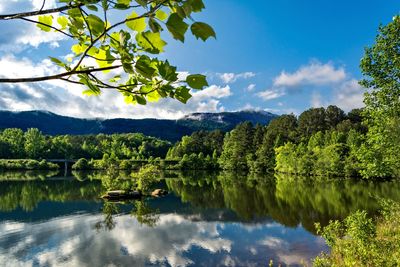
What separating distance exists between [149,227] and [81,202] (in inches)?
548

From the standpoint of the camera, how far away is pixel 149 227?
25281 mm

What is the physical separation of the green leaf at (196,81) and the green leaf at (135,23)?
0.96 feet

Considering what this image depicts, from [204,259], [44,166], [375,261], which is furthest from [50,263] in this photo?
[44,166]

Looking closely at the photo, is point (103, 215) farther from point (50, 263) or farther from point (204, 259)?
point (204, 259)

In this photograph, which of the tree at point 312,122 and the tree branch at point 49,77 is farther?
the tree at point 312,122

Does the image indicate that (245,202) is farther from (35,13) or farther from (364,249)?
(35,13)

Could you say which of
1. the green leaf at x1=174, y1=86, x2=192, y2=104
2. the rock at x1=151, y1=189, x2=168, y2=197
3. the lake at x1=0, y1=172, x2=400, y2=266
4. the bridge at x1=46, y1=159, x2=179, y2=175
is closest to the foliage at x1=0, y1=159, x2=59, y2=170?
the bridge at x1=46, y1=159, x2=179, y2=175

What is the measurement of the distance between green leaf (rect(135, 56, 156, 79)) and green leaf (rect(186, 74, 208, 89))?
0.58 ft

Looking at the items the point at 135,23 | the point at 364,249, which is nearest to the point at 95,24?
the point at 135,23

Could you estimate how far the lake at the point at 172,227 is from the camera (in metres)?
18.5

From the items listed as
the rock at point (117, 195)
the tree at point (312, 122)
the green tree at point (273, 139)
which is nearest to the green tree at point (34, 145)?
the green tree at point (273, 139)

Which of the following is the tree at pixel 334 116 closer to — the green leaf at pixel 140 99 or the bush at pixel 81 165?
the bush at pixel 81 165

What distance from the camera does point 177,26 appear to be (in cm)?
131

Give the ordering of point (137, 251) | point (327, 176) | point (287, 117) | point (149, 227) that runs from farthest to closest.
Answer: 1. point (287, 117)
2. point (327, 176)
3. point (149, 227)
4. point (137, 251)
